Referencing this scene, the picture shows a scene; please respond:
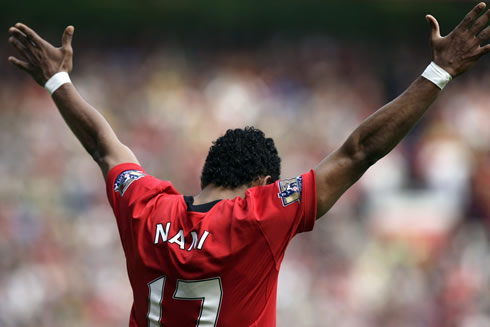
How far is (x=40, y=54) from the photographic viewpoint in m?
3.47

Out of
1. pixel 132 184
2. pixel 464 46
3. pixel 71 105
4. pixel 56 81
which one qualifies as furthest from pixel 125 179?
pixel 464 46

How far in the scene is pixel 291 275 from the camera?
32.4 ft

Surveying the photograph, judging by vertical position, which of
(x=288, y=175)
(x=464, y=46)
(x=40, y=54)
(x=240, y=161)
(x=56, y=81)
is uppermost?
(x=288, y=175)

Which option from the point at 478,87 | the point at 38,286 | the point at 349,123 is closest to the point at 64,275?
the point at 38,286

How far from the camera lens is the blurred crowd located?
9.73 m

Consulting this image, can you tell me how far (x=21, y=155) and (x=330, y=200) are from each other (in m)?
9.48

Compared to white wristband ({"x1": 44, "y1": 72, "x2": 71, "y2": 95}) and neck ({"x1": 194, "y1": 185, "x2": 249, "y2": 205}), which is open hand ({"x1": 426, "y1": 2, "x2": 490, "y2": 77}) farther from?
white wristband ({"x1": 44, "y1": 72, "x2": 71, "y2": 95})

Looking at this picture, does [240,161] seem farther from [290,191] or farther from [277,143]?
[277,143]

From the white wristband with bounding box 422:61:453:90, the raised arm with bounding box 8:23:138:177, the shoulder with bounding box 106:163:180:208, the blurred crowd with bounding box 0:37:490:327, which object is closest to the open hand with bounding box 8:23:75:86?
the raised arm with bounding box 8:23:138:177

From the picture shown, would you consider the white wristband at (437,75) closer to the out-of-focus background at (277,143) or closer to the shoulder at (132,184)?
the shoulder at (132,184)

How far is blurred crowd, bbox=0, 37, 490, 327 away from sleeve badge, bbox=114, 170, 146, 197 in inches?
266

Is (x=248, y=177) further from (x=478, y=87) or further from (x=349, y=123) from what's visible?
(x=478, y=87)

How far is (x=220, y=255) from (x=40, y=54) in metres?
1.54

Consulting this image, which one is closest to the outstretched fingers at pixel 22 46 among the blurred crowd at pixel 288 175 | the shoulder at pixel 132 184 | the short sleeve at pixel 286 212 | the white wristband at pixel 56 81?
the white wristband at pixel 56 81
